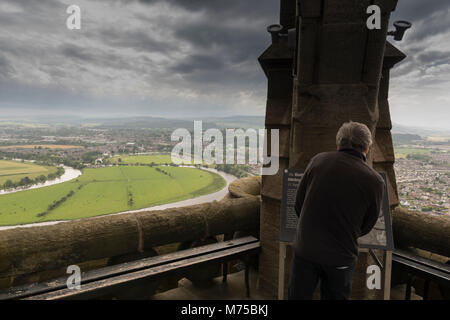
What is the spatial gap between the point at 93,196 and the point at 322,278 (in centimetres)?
943

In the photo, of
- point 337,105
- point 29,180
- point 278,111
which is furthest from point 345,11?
point 29,180

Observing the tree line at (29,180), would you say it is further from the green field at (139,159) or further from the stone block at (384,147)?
the stone block at (384,147)

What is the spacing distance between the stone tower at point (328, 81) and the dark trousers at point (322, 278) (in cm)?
94

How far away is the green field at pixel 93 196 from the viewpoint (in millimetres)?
6531

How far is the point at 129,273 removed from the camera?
220cm

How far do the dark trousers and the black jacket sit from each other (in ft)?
0.27

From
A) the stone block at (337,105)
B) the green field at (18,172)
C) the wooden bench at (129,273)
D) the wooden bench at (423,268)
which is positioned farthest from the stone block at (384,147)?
the green field at (18,172)

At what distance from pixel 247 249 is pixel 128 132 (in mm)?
23206

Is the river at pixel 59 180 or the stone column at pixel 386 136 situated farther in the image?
the river at pixel 59 180

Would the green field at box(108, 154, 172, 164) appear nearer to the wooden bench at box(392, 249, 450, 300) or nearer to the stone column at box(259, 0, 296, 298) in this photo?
the stone column at box(259, 0, 296, 298)

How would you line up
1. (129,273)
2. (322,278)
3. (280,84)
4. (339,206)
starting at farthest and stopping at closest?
(280,84), (129,273), (322,278), (339,206)

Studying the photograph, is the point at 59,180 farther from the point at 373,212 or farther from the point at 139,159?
the point at 373,212

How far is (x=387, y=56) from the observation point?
2854mm
